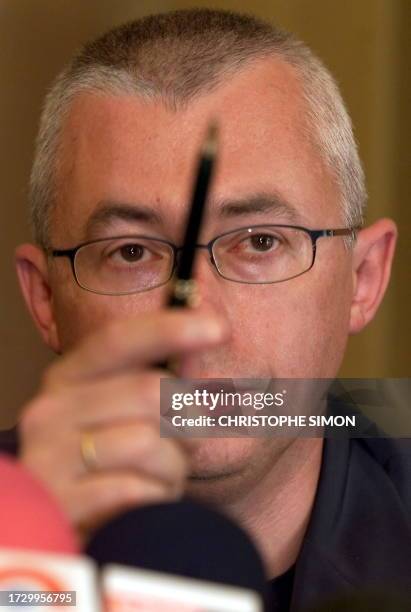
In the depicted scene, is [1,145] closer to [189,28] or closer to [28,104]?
[28,104]

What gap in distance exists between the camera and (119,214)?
2.78 ft

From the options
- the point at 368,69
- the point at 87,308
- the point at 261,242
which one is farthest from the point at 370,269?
the point at 368,69

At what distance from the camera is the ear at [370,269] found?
3.15ft

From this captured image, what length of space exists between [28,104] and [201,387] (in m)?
1.00

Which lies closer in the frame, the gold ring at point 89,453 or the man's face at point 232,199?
the gold ring at point 89,453

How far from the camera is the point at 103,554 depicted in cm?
33

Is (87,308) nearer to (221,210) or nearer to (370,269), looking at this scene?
(221,210)

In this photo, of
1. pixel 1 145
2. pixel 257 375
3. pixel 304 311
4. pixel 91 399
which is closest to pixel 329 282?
pixel 304 311

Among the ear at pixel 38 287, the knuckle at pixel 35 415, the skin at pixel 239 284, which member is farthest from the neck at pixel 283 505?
the knuckle at pixel 35 415

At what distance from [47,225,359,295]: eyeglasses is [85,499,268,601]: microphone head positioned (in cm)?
47

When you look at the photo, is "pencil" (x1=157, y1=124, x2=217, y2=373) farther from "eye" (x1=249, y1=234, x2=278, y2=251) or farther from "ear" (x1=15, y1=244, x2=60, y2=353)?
"ear" (x1=15, y1=244, x2=60, y2=353)

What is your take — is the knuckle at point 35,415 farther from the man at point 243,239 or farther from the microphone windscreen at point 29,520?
the man at point 243,239

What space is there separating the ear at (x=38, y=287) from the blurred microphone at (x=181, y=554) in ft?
2.08

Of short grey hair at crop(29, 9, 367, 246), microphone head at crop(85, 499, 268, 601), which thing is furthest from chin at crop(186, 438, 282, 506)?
microphone head at crop(85, 499, 268, 601)
